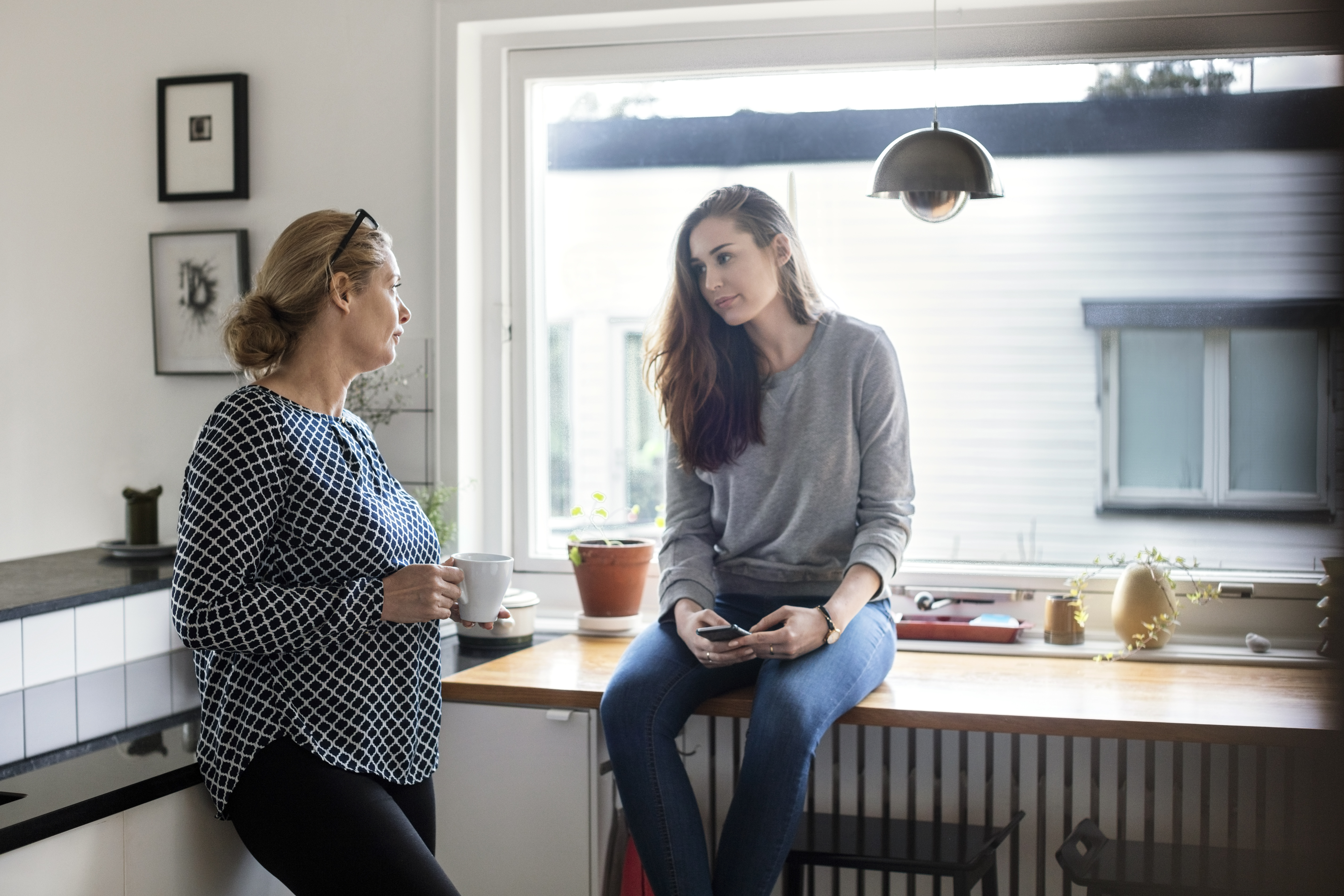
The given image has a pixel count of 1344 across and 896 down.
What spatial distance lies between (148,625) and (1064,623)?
5.60ft

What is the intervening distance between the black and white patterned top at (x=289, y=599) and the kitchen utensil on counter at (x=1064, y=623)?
128cm

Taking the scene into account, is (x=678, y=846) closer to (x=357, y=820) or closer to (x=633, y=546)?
(x=357, y=820)

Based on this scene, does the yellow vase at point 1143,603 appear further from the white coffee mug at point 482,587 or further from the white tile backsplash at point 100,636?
the white tile backsplash at point 100,636

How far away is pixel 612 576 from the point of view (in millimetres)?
2213

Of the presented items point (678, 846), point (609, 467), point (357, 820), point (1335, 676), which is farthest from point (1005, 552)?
point (1335, 676)

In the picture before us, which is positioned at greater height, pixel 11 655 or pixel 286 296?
pixel 286 296

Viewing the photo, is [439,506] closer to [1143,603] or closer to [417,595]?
[417,595]

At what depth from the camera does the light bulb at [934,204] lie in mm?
1937

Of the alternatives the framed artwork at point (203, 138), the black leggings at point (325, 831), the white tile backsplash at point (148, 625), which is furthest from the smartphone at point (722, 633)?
the framed artwork at point (203, 138)

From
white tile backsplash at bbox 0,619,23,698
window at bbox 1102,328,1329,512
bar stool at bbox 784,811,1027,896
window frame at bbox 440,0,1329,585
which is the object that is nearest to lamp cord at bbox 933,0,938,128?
window frame at bbox 440,0,1329,585

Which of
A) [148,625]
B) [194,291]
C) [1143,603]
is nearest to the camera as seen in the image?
[148,625]

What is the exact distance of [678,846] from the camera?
1.52 metres

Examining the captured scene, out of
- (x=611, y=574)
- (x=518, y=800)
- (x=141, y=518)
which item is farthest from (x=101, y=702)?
(x=611, y=574)

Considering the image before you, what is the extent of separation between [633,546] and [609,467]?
0.92 ft
